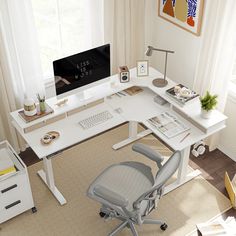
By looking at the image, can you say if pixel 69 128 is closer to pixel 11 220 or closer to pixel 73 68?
pixel 73 68

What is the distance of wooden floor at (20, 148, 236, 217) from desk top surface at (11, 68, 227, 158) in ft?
2.33

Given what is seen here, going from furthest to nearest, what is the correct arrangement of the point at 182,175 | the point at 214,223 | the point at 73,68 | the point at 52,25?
the point at 52,25 → the point at 182,175 → the point at 73,68 → the point at 214,223

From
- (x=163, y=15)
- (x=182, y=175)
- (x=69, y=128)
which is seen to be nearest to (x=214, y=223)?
(x=182, y=175)

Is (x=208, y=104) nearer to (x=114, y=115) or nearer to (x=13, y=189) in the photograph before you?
(x=114, y=115)

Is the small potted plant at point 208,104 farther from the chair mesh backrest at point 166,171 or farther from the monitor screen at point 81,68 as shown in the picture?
the monitor screen at point 81,68

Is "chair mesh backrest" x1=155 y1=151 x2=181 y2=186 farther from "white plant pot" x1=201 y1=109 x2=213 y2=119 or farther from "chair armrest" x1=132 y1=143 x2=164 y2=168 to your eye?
"white plant pot" x1=201 y1=109 x2=213 y2=119

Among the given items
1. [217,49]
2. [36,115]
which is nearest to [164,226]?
[36,115]

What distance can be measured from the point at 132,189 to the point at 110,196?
33 centimetres

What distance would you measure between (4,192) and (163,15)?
2.58m

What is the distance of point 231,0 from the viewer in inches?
142

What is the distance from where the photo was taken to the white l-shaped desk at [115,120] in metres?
3.60

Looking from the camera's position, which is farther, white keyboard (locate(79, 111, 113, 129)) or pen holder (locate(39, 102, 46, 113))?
white keyboard (locate(79, 111, 113, 129))

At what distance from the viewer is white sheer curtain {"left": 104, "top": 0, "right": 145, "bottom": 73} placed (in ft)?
14.3

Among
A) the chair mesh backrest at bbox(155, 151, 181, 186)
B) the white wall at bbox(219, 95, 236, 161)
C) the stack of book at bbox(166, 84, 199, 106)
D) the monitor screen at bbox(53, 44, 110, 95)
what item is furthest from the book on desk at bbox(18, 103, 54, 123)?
the white wall at bbox(219, 95, 236, 161)
